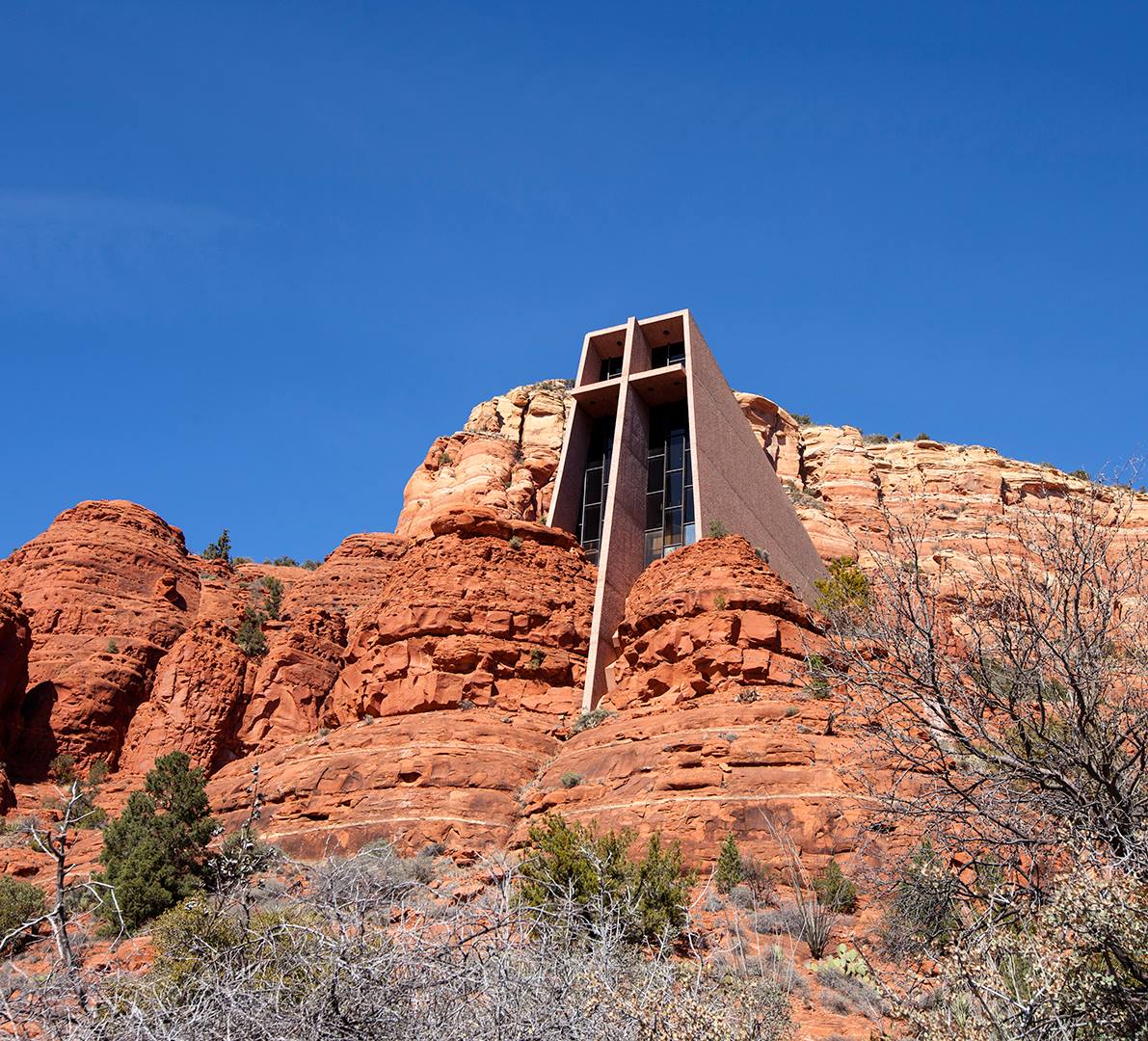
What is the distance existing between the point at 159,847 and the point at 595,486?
62.9ft

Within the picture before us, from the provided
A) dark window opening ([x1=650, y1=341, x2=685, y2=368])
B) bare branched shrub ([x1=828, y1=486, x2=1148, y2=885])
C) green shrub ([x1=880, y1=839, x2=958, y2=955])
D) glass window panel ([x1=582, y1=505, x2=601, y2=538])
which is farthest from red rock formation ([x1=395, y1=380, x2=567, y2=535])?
bare branched shrub ([x1=828, y1=486, x2=1148, y2=885])

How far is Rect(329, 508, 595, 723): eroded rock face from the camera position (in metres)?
25.7

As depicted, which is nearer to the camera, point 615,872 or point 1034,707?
point 1034,707

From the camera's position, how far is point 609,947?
9.00 m

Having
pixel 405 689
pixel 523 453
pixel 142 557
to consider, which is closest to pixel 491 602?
pixel 405 689

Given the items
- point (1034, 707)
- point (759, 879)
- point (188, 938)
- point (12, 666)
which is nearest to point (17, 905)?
point (188, 938)

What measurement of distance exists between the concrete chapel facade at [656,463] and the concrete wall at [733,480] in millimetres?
53

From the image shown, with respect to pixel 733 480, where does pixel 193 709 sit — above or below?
below

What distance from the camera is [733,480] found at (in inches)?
1336

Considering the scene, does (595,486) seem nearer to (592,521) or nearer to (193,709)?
(592,521)

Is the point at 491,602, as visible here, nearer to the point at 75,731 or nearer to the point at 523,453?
the point at 75,731

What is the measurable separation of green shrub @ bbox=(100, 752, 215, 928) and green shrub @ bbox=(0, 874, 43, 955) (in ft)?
3.63

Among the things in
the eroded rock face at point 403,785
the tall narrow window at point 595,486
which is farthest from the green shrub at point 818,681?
the tall narrow window at point 595,486

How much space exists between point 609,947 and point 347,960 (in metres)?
2.38
